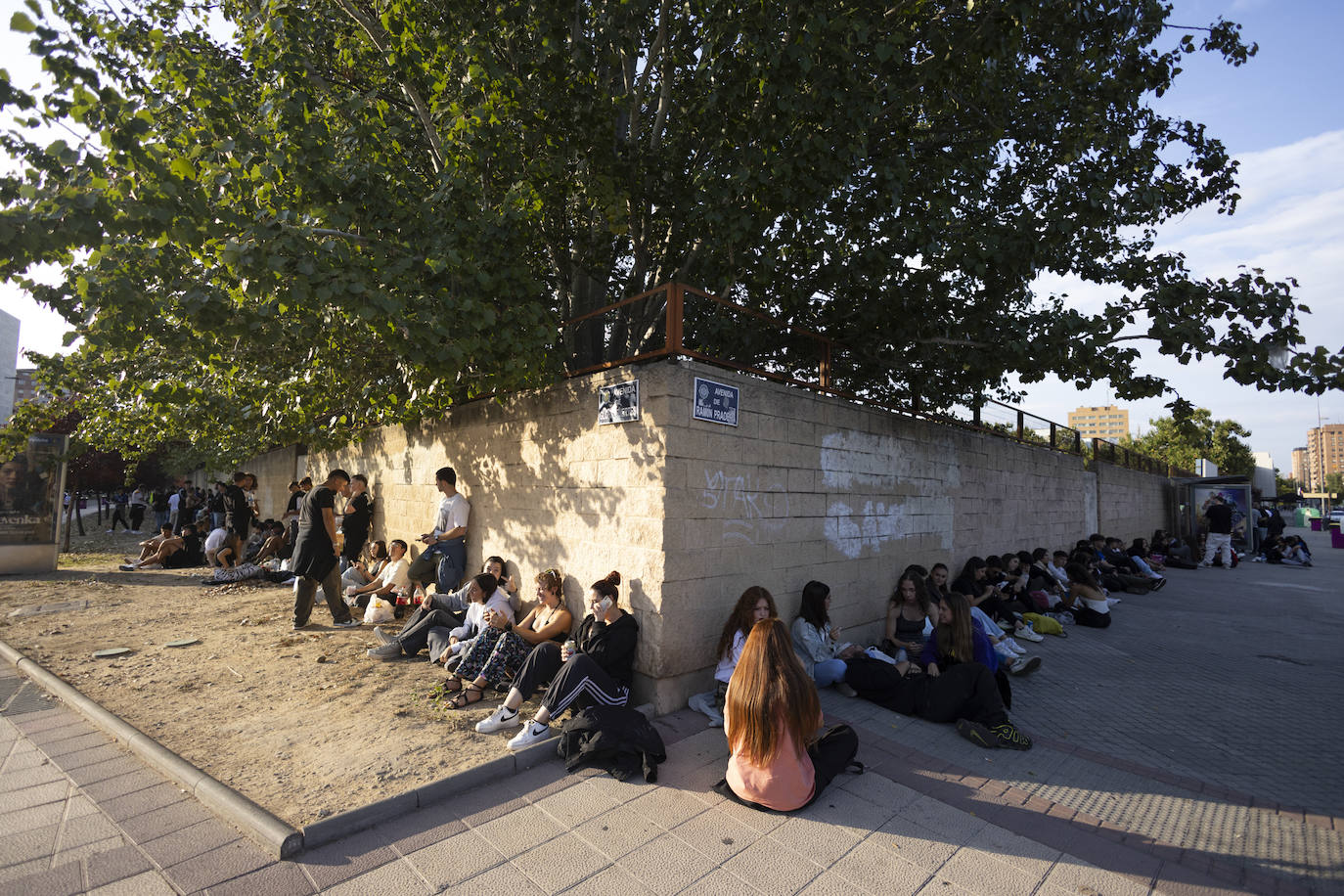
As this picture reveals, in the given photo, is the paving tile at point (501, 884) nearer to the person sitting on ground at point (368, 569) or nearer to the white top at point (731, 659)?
the white top at point (731, 659)

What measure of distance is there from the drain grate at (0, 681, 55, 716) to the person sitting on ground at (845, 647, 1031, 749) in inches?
268

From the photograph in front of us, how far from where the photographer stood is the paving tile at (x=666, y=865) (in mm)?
3014

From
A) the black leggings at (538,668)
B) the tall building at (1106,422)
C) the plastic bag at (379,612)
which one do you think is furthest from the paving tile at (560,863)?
the tall building at (1106,422)

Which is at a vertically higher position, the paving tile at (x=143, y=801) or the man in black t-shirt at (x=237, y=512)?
the man in black t-shirt at (x=237, y=512)

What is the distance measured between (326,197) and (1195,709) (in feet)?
28.7

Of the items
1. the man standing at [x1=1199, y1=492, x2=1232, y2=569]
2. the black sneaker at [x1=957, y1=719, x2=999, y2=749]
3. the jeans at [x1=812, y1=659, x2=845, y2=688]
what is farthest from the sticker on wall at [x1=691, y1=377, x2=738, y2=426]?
the man standing at [x1=1199, y1=492, x2=1232, y2=569]

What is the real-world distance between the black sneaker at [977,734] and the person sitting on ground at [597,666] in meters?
2.65

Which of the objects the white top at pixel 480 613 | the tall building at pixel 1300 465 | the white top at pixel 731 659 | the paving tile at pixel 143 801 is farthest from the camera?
the tall building at pixel 1300 465

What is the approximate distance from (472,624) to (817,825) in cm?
380

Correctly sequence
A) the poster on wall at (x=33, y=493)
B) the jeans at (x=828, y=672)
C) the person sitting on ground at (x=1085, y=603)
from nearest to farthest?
1. the jeans at (x=828, y=672)
2. the person sitting on ground at (x=1085, y=603)
3. the poster on wall at (x=33, y=493)

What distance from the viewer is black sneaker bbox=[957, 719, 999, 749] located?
4.74m

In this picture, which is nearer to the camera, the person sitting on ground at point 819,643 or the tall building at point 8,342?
the person sitting on ground at point 819,643

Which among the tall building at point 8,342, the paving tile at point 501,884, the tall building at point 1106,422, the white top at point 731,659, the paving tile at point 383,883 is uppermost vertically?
the tall building at point 1106,422

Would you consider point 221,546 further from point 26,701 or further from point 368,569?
point 26,701
